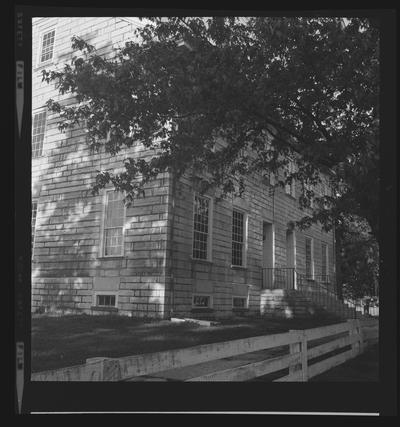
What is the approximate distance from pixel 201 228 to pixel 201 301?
2.87 feet

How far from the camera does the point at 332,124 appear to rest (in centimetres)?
619

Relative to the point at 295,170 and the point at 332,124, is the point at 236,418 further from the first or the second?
the point at 332,124

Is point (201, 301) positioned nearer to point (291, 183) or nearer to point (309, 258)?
point (309, 258)

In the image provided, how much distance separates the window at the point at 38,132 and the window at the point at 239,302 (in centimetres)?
276

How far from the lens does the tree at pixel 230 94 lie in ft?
19.0

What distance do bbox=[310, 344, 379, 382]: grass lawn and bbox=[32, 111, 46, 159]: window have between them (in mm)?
3908

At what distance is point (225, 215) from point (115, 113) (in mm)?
1856

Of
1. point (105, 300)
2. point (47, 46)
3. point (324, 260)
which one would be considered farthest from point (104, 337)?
point (47, 46)

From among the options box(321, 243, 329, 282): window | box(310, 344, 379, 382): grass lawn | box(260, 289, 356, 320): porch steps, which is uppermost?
box(321, 243, 329, 282): window

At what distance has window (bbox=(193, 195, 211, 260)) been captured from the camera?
569cm

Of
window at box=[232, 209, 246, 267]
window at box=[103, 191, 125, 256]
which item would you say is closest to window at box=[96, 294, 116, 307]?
window at box=[103, 191, 125, 256]

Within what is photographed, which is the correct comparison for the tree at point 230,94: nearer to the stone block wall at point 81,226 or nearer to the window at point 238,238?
the stone block wall at point 81,226

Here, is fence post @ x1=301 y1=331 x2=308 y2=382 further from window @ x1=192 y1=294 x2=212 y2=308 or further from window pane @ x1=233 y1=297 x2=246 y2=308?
window @ x1=192 y1=294 x2=212 y2=308
